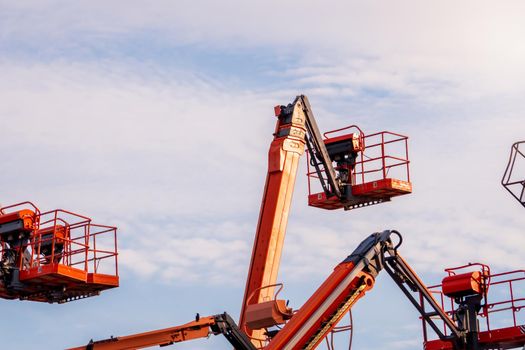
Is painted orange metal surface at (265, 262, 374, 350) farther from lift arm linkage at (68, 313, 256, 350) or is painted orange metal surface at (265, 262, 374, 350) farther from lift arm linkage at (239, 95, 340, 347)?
lift arm linkage at (239, 95, 340, 347)

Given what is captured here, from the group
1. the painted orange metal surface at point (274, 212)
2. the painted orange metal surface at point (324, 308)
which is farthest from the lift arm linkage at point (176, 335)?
the painted orange metal surface at point (274, 212)

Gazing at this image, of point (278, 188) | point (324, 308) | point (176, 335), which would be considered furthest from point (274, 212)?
point (176, 335)

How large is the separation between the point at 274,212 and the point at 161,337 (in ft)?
17.8

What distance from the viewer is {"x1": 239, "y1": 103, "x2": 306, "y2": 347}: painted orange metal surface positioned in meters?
27.9

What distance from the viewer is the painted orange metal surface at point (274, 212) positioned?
27.9 metres

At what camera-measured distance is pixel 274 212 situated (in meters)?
28.6

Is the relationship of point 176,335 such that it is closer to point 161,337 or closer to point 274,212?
point 161,337

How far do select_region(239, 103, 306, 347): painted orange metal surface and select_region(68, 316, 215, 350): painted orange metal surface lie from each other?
2738mm

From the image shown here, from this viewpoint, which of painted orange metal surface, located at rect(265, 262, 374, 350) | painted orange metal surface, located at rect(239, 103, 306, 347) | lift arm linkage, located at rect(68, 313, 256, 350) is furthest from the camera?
painted orange metal surface, located at rect(239, 103, 306, 347)

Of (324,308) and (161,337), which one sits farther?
(324,308)

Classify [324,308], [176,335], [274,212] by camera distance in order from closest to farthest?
1. [176,335]
2. [324,308]
3. [274,212]

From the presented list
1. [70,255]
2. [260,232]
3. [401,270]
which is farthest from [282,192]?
[70,255]

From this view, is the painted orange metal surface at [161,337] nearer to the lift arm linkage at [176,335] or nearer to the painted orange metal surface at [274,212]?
the lift arm linkage at [176,335]

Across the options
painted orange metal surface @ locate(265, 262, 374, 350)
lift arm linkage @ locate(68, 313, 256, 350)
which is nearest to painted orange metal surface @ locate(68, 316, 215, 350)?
lift arm linkage @ locate(68, 313, 256, 350)
